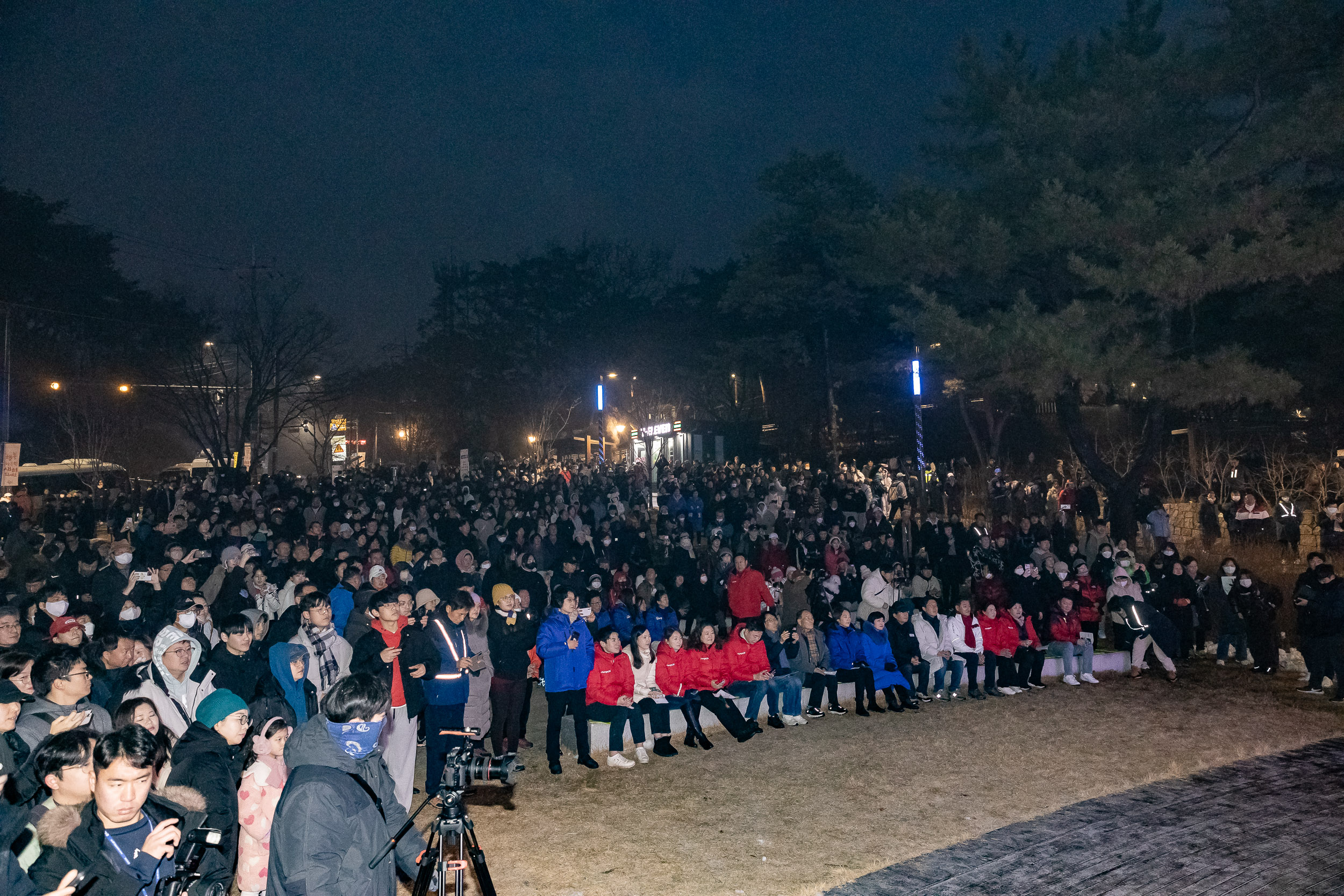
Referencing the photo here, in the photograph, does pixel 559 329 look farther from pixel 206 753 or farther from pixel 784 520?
pixel 206 753

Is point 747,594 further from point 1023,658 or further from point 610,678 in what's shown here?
point 610,678

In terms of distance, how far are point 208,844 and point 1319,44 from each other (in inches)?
788

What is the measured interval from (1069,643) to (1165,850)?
210 inches

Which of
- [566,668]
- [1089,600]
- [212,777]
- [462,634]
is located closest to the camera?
[212,777]

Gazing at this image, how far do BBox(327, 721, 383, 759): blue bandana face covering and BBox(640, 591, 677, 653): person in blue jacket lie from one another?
758cm

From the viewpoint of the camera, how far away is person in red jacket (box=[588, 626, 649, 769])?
8.28 meters

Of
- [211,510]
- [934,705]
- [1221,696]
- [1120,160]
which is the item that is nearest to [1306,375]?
[1120,160]

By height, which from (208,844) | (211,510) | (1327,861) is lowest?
(1327,861)

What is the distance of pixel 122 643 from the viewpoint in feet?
19.2

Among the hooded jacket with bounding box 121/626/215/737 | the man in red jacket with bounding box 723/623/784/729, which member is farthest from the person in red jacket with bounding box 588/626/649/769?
the hooded jacket with bounding box 121/626/215/737

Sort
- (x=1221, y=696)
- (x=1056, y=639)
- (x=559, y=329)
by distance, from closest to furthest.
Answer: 1. (x=1221, y=696)
2. (x=1056, y=639)
3. (x=559, y=329)

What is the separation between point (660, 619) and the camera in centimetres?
1077

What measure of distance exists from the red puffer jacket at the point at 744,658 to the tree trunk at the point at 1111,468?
1214 cm

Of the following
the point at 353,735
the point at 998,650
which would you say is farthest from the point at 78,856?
the point at 998,650
